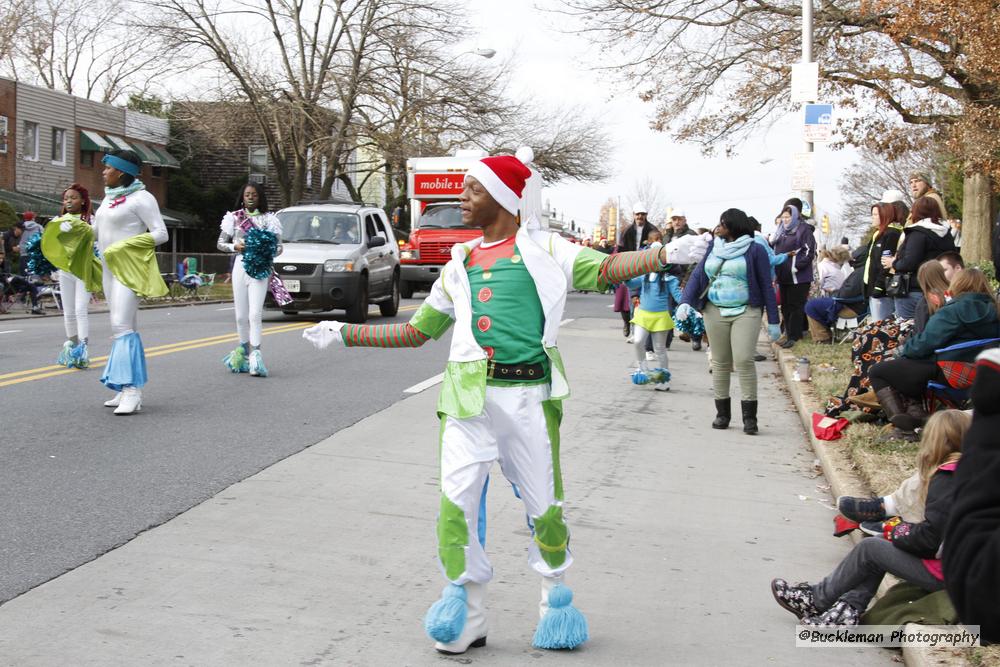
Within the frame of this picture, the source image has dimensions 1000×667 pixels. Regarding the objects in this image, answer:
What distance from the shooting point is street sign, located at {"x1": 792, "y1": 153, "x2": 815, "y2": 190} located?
19.2m

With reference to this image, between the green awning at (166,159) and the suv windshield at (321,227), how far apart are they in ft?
111

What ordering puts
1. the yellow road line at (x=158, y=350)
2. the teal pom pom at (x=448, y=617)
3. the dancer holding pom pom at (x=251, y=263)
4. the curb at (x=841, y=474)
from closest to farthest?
1. the curb at (x=841, y=474)
2. the teal pom pom at (x=448, y=617)
3. the yellow road line at (x=158, y=350)
4. the dancer holding pom pom at (x=251, y=263)

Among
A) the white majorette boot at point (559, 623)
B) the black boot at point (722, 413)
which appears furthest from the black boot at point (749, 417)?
the white majorette boot at point (559, 623)

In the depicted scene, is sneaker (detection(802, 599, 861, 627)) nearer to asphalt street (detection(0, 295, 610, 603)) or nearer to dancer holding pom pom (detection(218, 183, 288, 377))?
asphalt street (detection(0, 295, 610, 603))

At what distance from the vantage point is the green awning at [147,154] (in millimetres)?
51713

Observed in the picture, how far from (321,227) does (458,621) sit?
1721 centimetres

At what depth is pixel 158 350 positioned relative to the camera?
593 inches

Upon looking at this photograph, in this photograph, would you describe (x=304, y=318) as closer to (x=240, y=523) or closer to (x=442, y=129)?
(x=240, y=523)

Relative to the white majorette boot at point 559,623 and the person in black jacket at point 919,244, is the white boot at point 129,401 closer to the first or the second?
the white majorette boot at point 559,623

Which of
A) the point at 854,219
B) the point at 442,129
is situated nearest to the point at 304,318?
the point at 442,129

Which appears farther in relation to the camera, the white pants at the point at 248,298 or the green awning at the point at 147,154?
the green awning at the point at 147,154

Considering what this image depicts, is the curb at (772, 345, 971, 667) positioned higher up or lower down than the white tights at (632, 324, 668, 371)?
lower down

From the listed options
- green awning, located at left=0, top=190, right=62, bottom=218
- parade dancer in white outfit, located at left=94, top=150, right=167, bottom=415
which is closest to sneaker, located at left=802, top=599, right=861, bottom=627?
parade dancer in white outfit, located at left=94, top=150, right=167, bottom=415

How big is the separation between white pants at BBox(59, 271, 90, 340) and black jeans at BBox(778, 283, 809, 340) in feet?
30.8
